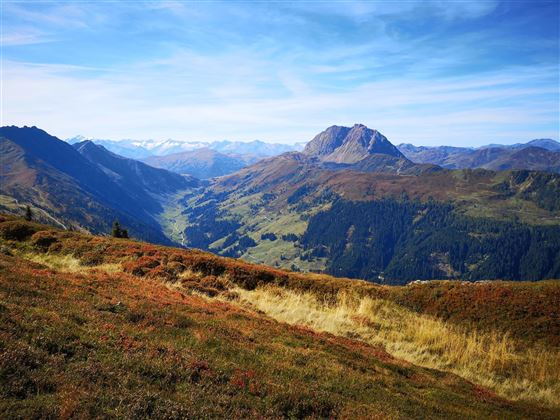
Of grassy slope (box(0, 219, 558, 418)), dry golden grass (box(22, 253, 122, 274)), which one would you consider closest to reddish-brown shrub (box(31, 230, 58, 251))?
dry golden grass (box(22, 253, 122, 274))

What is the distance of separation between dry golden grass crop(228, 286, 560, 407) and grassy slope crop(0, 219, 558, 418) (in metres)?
2.02

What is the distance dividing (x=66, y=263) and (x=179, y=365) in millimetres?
23265

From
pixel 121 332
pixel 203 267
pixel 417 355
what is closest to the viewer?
pixel 121 332

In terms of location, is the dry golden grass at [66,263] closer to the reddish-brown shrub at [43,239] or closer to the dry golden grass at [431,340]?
the reddish-brown shrub at [43,239]

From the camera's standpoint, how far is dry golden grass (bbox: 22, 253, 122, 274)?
92.4 feet

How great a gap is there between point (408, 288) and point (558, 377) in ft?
44.3

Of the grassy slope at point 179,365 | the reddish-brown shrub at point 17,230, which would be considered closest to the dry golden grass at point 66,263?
the grassy slope at point 179,365

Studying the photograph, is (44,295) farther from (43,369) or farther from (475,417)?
(475,417)

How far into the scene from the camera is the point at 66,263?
29.5 metres

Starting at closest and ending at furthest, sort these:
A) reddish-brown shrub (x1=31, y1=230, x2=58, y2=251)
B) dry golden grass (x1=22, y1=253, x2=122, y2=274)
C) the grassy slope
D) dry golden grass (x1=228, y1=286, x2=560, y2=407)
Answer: the grassy slope → dry golden grass (x1=228, y1=286, x2=560, y2=407) → dry golden grass (x1=22, y1=253, x2=122, y2=274) → reddish-brown shrub (x1=31, y1=230, x2=58, y2=251)

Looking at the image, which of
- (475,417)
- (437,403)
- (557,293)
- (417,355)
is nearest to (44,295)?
(437,403)

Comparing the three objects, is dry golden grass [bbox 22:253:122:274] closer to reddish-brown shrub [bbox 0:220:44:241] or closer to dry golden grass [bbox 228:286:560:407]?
reddish-brown shrub [bbox 0:220:44:241]

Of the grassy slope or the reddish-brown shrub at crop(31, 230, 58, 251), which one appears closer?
the grassy slope

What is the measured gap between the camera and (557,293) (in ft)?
83.6
